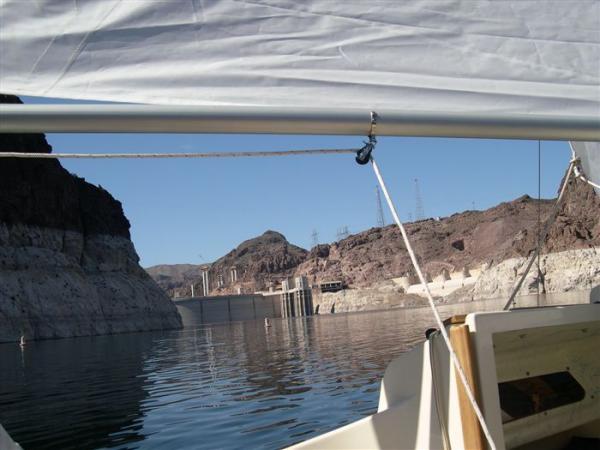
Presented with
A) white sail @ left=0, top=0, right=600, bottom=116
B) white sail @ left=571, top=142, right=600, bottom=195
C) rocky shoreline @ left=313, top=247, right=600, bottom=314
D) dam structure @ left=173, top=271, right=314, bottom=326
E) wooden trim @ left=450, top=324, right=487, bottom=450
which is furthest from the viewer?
dam structure @ left=173, top=271, right=314, bottom=326

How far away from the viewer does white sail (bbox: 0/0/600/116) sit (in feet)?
10.8

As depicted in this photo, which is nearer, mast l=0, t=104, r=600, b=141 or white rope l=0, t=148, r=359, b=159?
mast l=0, t=104, r=600, b=141

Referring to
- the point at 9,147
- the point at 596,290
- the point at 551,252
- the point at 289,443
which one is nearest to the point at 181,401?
the point at 289,443

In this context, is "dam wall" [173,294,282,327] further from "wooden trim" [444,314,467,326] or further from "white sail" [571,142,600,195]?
"wooden trim" [444,314,467,326]

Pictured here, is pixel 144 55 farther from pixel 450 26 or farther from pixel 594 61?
pixel 594 61

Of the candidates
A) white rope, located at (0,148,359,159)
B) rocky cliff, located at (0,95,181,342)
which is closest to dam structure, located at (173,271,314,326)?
rocky cliff, located at (0,95,181,342)

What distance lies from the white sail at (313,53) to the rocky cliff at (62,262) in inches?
2283

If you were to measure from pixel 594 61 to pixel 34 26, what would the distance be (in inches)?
128

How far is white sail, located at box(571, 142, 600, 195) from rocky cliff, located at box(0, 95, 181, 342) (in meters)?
58.1

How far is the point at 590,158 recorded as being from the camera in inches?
196

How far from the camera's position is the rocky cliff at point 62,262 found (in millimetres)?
62969

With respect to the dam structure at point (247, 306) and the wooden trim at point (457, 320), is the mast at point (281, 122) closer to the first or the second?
the wooden trim at point (457, 320)

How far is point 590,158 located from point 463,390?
286 centimetres

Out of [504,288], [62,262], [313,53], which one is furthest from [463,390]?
[504,288]
